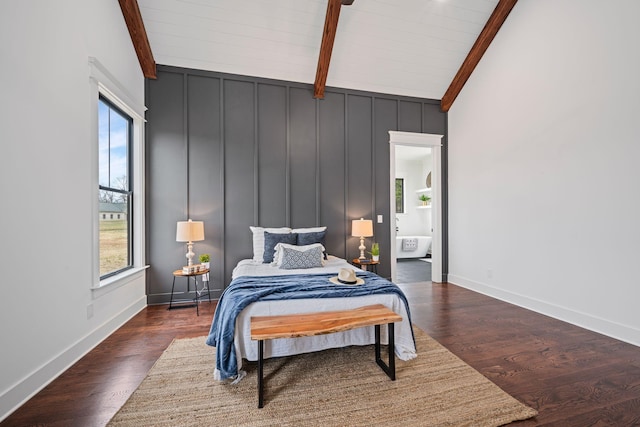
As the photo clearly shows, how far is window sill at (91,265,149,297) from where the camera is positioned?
2.55m

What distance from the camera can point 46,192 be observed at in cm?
195

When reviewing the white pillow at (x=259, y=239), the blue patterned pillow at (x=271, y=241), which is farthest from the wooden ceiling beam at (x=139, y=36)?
the blue patterned pillow at (x=271, y=241)

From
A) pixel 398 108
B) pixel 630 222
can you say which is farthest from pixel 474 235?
pixel 398 108

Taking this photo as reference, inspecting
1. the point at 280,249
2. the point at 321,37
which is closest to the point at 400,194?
the point at 321,37

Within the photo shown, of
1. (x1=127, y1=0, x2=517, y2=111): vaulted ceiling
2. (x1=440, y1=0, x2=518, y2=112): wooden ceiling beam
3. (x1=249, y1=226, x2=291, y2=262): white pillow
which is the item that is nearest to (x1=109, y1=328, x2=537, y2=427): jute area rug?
(x1=249, y1=226, x2=291, y2=262): white pillow

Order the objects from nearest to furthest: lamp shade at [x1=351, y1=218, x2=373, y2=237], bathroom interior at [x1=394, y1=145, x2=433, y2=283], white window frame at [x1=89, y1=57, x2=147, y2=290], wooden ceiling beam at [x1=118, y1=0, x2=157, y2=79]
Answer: white window frame at [x1=89, y1=57, x2=147, y2=290] → wooden ceiling beam at [x1=118, y1=0, x2=157, y2=79] → lamp shade at [x1=351, y1=218, x2=373, y2=237] → bathroom interior at [x1=394, y1=145, x2=433, y2=283]

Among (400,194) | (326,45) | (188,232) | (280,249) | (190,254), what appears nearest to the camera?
(280,249)

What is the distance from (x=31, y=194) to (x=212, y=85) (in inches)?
105

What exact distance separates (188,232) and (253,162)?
1.35 metres

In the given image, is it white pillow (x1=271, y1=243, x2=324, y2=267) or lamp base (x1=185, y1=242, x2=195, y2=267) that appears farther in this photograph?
lamp base (x1=185, y1=242, x2=195, y2=267)

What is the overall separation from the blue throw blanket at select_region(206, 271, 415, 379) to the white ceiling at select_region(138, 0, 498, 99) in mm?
3109

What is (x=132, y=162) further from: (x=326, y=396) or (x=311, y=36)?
(x=326, y=396)

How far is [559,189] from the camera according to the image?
3074 mm

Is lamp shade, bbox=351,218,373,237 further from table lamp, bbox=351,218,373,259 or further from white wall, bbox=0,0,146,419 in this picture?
white wall, bbox=0,0,146,419
